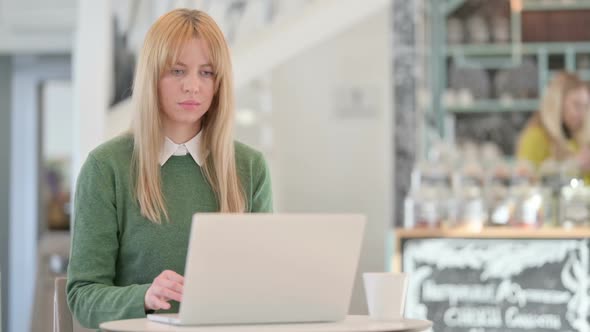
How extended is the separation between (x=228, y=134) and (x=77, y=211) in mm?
309

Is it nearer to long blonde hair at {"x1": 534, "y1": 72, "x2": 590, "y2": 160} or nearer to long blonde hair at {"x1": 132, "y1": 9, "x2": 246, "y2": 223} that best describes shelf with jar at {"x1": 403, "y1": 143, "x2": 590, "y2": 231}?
long blonde hair at {"x1": 534, "y1": 72, "x2": 590, "y2": 160}

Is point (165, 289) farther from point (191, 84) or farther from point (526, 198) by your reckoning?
point (526, 198)

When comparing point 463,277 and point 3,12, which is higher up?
point 3,12

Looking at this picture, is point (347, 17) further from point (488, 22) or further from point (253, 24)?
point (488, 22)

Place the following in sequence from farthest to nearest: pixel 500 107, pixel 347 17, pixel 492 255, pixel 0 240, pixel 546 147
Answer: pixel 500 107, pixel 0 240, pixel 347 17, pixel 546 147, pixel 492 255

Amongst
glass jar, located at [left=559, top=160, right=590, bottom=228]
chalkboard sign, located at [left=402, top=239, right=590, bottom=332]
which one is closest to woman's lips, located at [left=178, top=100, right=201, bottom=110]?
chalkboard sign, located at [left=402, top=239, right=590, bottom=332]

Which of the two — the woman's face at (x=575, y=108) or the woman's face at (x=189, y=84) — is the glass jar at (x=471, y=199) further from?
the woman's face at (x=189, y=84)

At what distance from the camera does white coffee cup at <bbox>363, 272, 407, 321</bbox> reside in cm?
171

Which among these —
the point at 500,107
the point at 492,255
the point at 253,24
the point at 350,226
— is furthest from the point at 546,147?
the point at 350,226

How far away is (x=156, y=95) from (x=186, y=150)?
14 centimetres

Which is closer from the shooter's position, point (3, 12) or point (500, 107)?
point (3, 12)

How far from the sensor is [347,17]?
543 cm

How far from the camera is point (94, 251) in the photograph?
73.0 inches

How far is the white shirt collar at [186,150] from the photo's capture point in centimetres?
197
